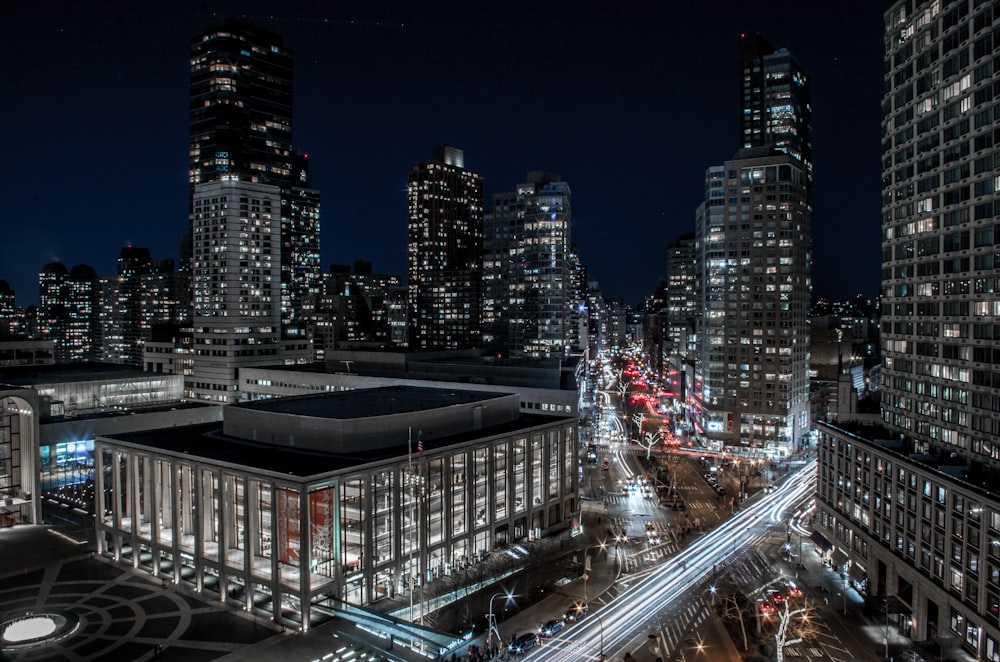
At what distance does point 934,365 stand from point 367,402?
54.9m

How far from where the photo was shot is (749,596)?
174ft

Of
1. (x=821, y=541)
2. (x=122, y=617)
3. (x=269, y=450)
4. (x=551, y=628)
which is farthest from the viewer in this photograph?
(x=821, y=541)

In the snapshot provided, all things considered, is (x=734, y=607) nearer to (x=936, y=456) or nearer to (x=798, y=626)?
(x=798, y=626)

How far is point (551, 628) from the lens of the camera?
1852 inches

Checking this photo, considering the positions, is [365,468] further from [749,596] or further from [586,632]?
[749,596]

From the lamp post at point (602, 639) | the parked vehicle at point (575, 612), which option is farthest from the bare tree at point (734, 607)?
the parked vehicle at point (575, 612)

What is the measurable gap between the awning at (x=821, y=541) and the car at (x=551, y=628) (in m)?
33.5

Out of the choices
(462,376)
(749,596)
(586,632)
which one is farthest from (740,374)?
(586,632)

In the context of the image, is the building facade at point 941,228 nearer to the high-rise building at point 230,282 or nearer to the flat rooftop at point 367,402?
the flat rooftop at point 367,402

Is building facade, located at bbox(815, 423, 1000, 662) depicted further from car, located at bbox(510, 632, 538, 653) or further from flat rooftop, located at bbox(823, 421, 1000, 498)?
car, located at bbox(510, 632, 538, 653)

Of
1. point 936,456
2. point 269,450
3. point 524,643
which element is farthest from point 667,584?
point 269,450

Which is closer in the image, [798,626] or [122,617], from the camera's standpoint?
[122,617]

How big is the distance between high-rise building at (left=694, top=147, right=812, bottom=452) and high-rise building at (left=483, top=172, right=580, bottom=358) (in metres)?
55.3

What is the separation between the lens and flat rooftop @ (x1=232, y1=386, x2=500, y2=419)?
62.6 m
